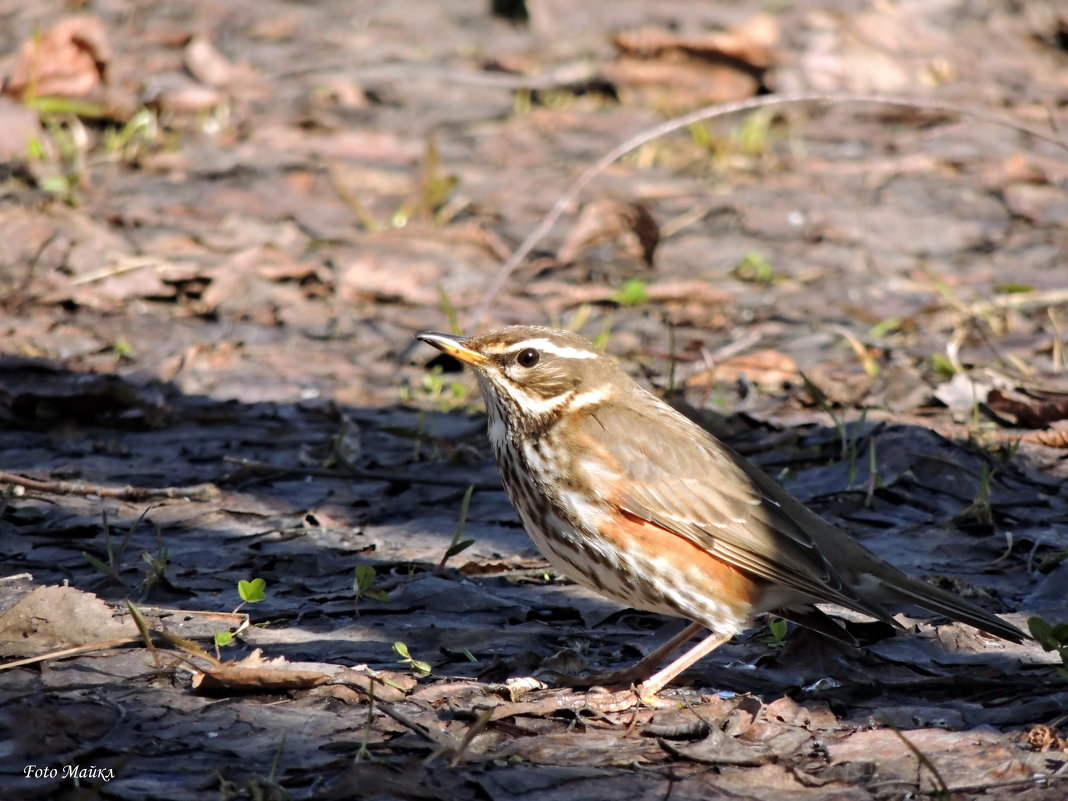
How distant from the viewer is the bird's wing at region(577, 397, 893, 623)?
5641mm

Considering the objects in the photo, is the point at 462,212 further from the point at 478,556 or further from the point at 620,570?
the point at 620,570

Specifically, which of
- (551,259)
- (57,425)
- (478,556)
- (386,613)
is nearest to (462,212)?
(551,259)

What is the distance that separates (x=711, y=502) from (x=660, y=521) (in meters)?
0.28

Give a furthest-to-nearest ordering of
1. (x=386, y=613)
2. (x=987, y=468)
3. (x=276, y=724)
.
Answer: (x=987, y=468)
(x=386, y=613)
(x=276, y=724)

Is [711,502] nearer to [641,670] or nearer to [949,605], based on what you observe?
[641,670]

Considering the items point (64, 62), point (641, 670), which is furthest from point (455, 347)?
point (64, 62)

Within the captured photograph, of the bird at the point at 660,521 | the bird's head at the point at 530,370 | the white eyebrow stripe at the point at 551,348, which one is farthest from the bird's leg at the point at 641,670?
the white eyebrow stripe at the point at 551,348

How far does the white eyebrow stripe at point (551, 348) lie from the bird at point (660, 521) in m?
0.01

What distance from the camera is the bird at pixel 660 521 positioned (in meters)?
5.52

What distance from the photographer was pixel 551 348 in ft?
20.6

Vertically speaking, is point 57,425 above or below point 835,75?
below

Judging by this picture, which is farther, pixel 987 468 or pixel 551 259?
pixel 551 259

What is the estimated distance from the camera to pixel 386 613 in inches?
240

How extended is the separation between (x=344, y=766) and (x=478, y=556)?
8.16 feet
